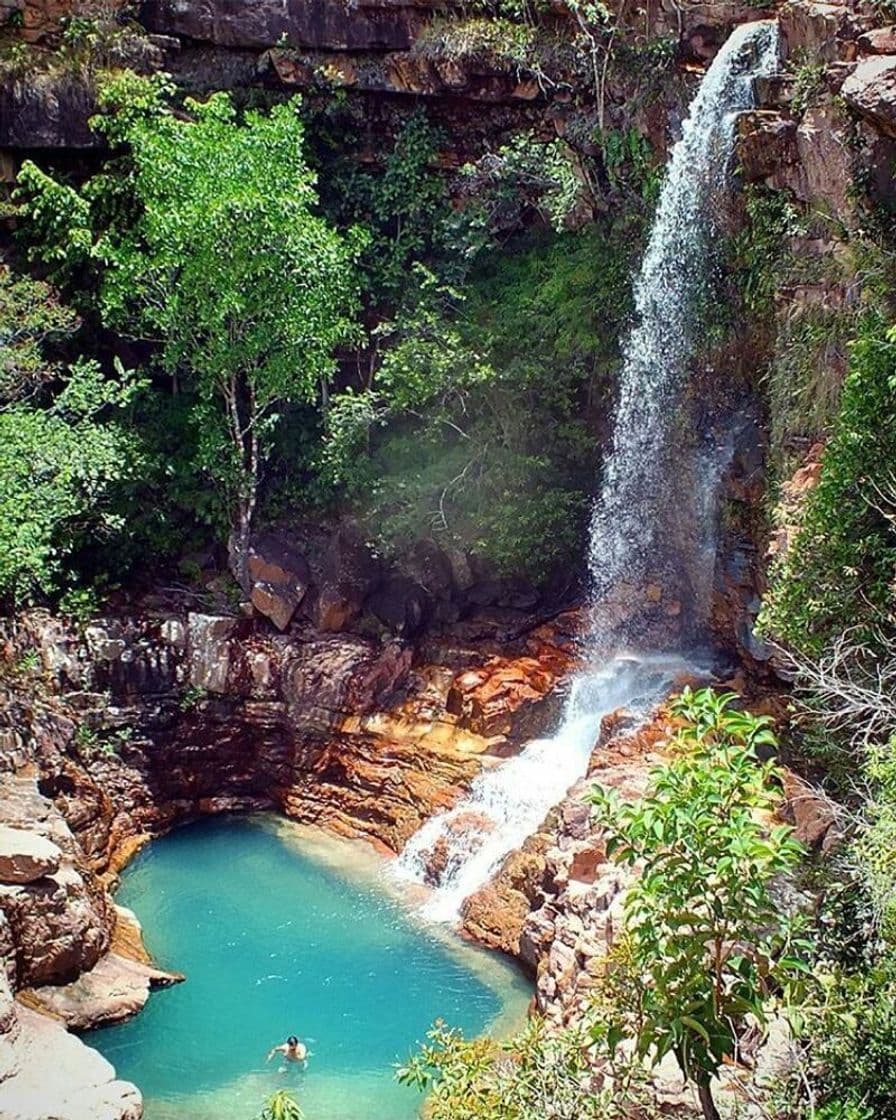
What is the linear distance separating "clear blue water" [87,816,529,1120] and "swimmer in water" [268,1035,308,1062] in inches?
3.6

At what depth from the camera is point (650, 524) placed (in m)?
16.8

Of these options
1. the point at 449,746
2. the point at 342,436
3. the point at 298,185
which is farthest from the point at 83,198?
the point at 449,746

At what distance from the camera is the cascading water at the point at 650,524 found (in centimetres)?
1449

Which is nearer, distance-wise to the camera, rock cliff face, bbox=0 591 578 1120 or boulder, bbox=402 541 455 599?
rock cliff face, bbox=0 591 578 1120

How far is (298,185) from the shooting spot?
16.0m

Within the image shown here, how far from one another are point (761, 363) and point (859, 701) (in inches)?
271

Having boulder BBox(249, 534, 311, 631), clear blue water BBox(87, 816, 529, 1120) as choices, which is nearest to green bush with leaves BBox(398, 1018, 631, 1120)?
clear blue water BBox(87, 816, 529, 1120)

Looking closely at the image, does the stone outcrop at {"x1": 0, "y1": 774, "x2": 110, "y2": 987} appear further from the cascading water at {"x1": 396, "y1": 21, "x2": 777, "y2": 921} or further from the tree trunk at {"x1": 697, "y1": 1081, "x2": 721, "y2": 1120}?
the tree trunk at {"x1": 697, "y1": 1081, "x2": 721, "y2": 1120}

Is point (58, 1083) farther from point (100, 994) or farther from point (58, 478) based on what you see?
point (58, 478)

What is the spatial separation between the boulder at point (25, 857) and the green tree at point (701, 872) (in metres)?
7.22

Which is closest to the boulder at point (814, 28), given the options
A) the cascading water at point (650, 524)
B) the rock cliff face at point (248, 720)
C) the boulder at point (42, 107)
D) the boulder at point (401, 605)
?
the cascading water at point (650, 524)

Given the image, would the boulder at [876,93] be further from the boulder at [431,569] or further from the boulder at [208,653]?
the boulder at [208,653]

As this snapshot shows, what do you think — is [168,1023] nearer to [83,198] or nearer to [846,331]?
[846,331]

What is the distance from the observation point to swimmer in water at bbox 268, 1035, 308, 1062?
1108 cm
